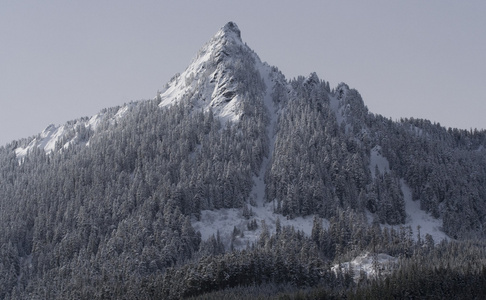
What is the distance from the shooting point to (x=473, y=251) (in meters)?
199

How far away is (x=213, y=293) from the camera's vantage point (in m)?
155

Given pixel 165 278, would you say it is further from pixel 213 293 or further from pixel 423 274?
pixel 423 274

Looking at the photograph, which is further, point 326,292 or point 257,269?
point 257,269

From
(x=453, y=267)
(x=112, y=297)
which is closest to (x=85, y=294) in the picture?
(x=112, y=297)

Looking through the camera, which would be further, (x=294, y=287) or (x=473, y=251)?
(x=473, y=251)

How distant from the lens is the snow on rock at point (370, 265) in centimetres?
17788

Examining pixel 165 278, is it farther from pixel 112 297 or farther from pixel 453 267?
pixel 453 267

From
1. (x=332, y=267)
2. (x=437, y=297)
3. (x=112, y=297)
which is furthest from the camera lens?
(x=332, y=267)

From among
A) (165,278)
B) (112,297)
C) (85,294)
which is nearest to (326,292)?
(165,278)

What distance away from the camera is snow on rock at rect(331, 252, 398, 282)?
177875mm

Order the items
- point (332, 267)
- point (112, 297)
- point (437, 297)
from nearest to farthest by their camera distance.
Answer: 1. point (437, 297)
2. point (112, 297)
3. point (332, 267)

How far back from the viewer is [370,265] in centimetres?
19000

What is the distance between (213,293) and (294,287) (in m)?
25.2

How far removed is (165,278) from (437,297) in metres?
73.4
